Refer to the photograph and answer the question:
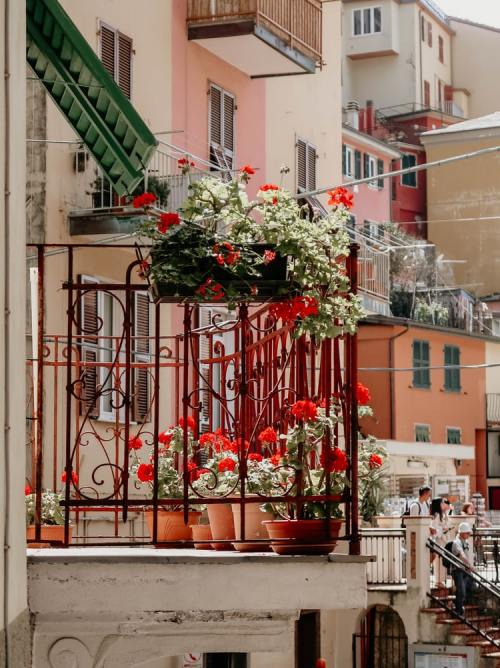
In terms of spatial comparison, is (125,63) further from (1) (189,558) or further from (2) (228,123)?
(1) (189,558)

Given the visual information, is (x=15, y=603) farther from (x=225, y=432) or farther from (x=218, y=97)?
(x=218, y=97)

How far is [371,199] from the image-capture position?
6088cm

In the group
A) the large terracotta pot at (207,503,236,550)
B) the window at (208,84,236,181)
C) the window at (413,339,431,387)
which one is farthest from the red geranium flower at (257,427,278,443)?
the window at (413,339,431,387)

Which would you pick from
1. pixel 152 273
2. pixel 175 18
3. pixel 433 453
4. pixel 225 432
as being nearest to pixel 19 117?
pixel 152 273

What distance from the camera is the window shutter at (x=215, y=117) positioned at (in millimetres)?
27375

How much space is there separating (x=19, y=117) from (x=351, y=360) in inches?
75.6

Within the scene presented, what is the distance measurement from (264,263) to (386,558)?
78.9 ft

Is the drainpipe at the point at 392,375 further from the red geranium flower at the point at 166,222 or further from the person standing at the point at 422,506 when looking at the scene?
the red geranium flower at the point at 166,222

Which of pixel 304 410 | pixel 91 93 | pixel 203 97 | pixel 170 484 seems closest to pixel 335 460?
pixel 304 410

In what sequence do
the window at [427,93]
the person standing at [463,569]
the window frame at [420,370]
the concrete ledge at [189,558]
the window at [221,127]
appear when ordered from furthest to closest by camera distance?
the window at [427,93], the window frame at [420,370], the person standing at [463,569], the window at [221,127], the concrete ledge at [189,558]

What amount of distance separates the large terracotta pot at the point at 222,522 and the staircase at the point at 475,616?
71.1 feet

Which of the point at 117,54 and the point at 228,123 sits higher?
the point at 117,54

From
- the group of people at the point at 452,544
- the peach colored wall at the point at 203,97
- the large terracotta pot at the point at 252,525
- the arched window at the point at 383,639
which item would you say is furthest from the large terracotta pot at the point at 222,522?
the arched window at the point at 383,639

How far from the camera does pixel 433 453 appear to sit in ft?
158
